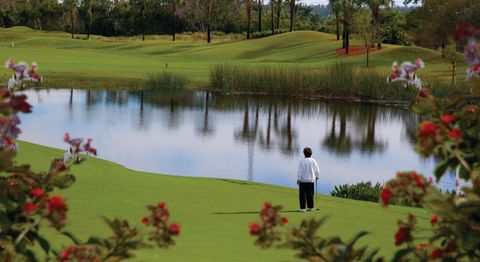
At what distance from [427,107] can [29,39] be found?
9923 centimetres

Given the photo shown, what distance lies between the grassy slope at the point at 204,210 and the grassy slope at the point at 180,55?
41202 mm

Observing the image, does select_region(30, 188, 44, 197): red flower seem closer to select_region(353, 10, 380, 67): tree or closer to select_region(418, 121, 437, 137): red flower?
select_region(418, 121, 437, 137): red flower

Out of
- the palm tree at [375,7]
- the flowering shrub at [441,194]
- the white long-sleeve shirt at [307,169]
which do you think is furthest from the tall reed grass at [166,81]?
the flowering shrub at [441,194]

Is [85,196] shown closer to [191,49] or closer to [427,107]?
[427,107]

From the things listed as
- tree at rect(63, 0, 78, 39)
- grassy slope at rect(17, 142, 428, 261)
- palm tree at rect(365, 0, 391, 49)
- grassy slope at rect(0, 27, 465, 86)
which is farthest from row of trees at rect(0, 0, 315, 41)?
grassy slope at rect(17, 142, 428, 261)

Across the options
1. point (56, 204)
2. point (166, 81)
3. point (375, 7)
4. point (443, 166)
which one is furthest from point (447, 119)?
point (375, 7)

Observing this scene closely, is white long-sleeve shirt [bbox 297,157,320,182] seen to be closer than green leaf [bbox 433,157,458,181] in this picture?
No

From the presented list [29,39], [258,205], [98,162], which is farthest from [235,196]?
[29,39]

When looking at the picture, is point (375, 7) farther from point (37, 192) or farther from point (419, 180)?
point (37, 192)

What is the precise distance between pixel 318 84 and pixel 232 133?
53.9ft

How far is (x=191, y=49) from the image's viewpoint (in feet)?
297

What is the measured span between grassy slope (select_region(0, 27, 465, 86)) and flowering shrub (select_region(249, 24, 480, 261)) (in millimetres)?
55714

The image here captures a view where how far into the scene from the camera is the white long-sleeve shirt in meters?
16.2

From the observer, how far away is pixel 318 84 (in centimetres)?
5497
